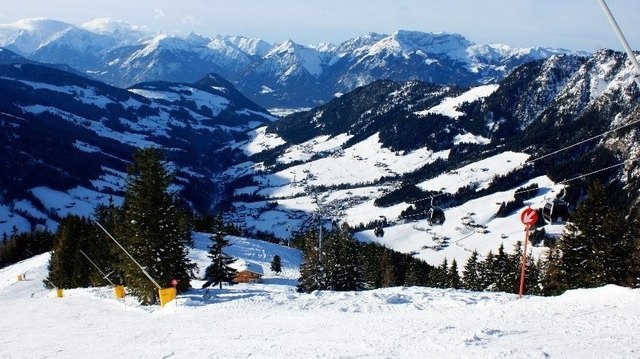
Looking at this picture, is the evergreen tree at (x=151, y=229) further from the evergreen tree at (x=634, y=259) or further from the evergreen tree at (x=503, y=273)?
the evergreen tree at (x=503, y=273)

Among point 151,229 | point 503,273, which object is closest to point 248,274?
point 503,273

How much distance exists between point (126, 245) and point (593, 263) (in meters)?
36.0

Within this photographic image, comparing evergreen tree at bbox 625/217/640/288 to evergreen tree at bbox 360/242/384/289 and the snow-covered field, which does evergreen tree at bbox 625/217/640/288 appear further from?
evergreen tree at bbox 360/242/384/289

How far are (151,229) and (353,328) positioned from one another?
23507mm

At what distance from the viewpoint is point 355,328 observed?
18.9 meters

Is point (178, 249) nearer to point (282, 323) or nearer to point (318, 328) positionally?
point (282, 323)

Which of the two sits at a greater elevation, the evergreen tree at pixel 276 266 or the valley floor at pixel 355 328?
the evergreen tree at pixel 276 266

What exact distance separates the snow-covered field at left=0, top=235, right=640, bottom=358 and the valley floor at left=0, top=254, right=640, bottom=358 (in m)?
0.04

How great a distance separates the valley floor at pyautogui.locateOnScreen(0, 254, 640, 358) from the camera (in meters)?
14.9

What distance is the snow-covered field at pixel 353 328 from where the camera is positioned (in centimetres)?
1492

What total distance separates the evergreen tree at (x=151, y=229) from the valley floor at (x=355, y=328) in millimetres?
5072

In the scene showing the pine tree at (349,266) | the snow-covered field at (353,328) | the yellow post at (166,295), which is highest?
the pine tree at (349,266)

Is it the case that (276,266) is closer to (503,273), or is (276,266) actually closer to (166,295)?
(503,273)

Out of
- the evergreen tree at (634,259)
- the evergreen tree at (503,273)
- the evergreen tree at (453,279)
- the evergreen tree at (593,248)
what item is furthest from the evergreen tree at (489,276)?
the evergreen tree at (634,259)
